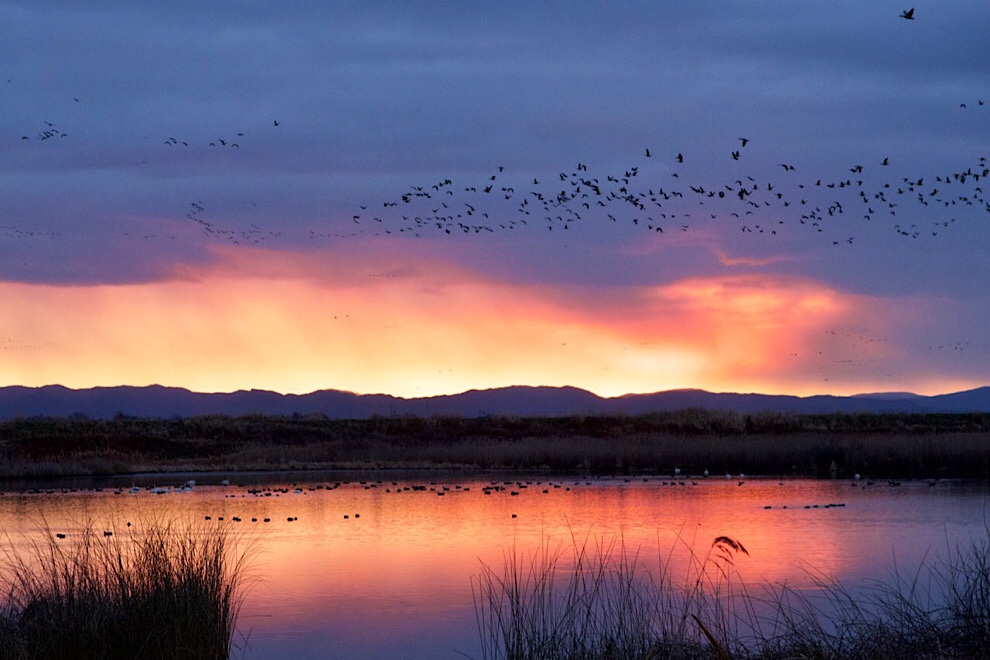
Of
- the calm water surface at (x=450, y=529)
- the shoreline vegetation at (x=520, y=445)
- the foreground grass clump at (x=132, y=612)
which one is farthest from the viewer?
the shoreline vegetation at (x=520, y=445)

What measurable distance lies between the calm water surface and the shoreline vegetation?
487cm

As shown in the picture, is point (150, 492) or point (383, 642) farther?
point (150, 492)

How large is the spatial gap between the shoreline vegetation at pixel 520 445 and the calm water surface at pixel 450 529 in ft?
16.0

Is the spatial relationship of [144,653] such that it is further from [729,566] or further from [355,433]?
[355,433]

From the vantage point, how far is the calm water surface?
15310 millimetres

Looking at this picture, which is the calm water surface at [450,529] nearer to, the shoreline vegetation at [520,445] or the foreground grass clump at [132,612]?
the foreground grass clump at [132,612]

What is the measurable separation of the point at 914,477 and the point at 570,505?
1479 cm

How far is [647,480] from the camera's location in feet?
124

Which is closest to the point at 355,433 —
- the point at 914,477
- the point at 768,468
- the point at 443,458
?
the point at 443,458

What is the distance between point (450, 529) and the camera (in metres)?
25.0

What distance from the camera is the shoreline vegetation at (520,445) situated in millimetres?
41000

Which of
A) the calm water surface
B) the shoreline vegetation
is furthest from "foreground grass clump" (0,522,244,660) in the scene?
the shoreline vegetation

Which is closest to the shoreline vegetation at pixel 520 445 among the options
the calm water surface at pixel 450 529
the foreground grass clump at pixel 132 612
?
the calm water surface at pixel 450 529

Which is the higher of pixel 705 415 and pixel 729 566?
pixel 705 415
